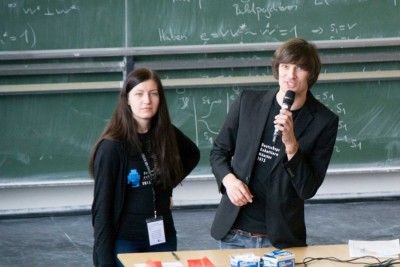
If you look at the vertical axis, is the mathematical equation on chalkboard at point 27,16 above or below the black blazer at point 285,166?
above

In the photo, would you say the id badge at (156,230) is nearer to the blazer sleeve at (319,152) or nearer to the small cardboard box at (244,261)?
the small cardboard box at (244,261)

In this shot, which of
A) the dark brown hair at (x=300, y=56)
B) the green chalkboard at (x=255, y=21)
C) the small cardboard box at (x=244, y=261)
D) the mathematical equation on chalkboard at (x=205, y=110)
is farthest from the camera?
the mathematical equation on chalkboard at (x=205, y=110)

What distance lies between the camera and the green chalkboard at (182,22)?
719cm

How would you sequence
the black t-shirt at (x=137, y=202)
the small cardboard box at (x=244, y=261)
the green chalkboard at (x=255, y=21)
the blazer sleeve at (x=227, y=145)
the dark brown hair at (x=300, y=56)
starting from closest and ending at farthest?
the small cardboard box at (x=244, y=261)
the dark brown hair at (x=300, y=56)
the black t-shirt at (x=137, y=202)
the blazer sleeve at (x=227, y=145)
the green chalkboard at (x=255, y=21)

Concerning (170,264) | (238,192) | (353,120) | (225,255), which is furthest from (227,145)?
(353,120)

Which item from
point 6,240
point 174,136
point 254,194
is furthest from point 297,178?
point 6,240

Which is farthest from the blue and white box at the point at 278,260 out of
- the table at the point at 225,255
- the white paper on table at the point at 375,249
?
the white paper on table at the point at 375,249

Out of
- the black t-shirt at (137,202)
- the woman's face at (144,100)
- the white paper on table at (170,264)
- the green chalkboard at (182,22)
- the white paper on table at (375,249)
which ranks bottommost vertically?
the white paper on table at (375,249)

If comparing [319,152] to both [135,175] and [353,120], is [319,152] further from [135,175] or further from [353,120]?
[353,120]

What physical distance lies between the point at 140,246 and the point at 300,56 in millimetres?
1133

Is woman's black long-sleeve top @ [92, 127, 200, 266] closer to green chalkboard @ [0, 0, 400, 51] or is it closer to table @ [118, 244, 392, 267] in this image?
table @ [118, 244, 392, 267]

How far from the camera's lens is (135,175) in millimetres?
4105

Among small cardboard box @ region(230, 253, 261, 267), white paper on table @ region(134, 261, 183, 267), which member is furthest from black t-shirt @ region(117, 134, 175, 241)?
small cardboard box @ region(230, 253, 261, 267)

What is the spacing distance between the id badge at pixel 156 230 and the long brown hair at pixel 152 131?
0.58ft
